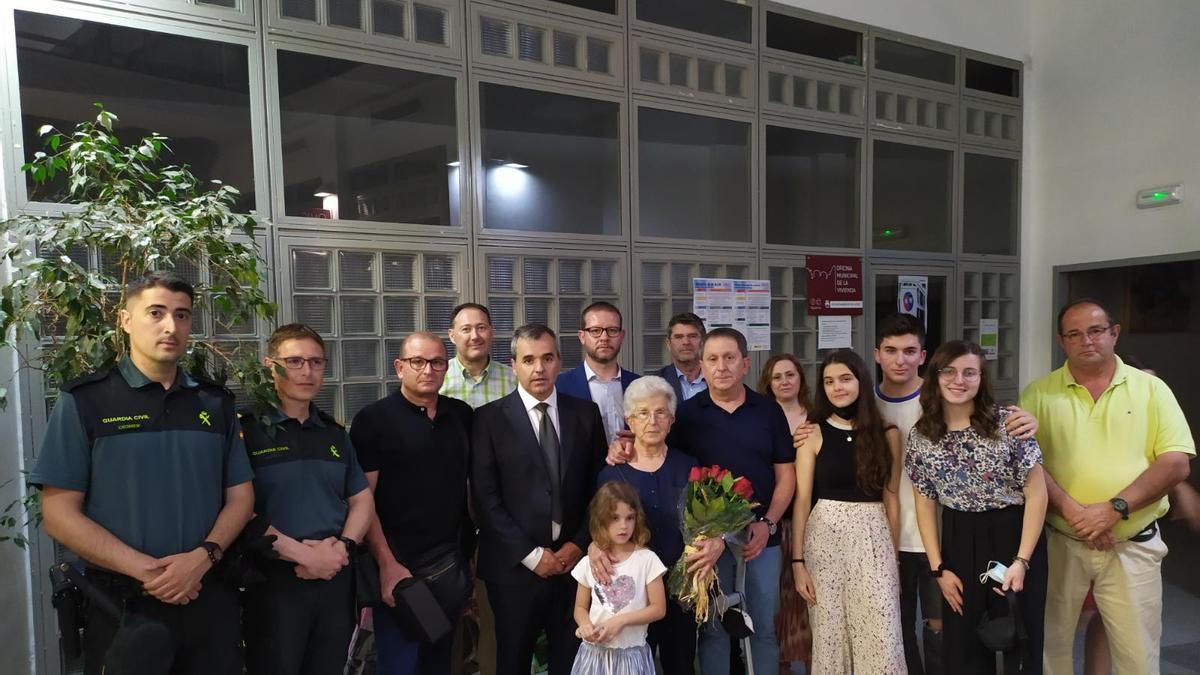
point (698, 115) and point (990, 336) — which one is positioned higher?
point (698, 115)

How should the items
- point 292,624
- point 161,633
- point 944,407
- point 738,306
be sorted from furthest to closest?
point 738,306, point 944,407, point 292,624, point 161,633

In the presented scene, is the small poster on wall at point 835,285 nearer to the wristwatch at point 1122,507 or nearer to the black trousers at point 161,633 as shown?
the wristwatch at point 1122,507

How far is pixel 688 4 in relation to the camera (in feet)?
15.1

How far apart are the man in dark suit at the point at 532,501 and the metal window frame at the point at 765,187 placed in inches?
106

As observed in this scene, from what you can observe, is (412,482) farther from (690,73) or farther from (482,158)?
(690,73)

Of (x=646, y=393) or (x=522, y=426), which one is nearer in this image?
(x=646, y=393)

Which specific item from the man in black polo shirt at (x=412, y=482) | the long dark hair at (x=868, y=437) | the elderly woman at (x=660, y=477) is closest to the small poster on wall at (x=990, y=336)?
the long dark hair at (x=868, y=437)

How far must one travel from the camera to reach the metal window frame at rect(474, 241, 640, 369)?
398cm

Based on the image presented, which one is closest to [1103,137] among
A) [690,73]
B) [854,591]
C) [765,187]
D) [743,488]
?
[765,187]

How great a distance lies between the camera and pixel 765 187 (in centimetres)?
494

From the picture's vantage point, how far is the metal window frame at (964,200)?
5.61 metres

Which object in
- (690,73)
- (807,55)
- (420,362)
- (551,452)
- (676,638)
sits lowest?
(676,638)

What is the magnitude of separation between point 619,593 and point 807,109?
3.92 m

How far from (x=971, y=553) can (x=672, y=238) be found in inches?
105
